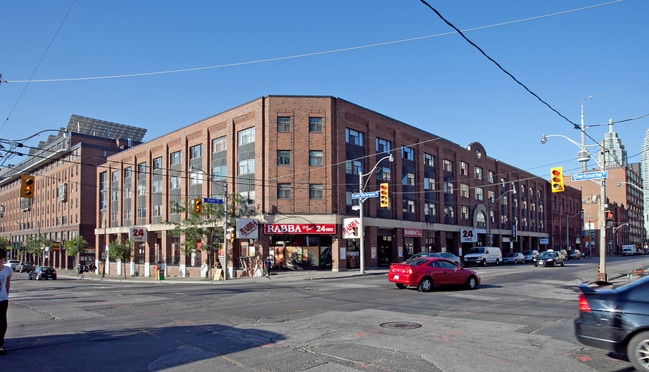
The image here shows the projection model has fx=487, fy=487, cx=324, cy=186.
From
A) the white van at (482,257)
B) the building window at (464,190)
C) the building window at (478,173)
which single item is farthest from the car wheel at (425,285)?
the building window at (478,173)

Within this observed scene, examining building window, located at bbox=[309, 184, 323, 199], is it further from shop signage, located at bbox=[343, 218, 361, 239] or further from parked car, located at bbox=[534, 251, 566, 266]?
parked car, located at bbox=[534, 251, 566, 266]

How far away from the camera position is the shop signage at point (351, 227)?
39.6 metres

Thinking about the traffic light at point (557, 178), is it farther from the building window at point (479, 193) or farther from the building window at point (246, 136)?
the building window at point (479, 193)

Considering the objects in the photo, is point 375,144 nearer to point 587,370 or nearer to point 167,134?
point 167,134

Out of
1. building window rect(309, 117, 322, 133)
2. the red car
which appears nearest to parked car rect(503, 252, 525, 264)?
building window rect(309, 117, 322, 133)

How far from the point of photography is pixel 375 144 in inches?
1832

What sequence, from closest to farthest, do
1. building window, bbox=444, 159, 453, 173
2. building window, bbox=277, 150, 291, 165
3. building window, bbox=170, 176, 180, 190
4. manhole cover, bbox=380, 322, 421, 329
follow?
manhole cover, bbox=380, 322, 421, 329 < building window, bbox=277, 150, 291, 165 < building window, bbox=170, 176, 180, 190 < building window, bbox=444, 159, 453, 173

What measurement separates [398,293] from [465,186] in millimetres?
44788

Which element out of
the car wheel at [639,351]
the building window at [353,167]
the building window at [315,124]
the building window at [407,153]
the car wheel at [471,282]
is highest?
the building window at [315,124]

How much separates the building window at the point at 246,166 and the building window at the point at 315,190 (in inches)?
215

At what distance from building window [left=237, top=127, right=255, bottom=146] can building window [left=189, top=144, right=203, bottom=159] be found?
22.8 feet

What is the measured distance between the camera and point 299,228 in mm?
39812

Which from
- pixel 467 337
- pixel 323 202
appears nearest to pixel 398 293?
pixel 467 337

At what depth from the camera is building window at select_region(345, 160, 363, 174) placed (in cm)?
4284
